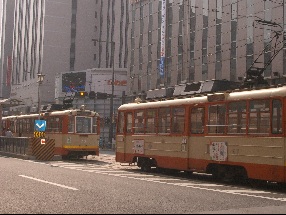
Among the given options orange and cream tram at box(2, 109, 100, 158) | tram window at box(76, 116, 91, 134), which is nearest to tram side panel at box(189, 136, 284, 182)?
orange and cream tram at box(2, 109, 100, 158)

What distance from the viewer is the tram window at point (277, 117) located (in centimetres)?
1237

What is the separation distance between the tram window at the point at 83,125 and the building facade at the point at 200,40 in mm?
13642

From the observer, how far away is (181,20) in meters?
48.5

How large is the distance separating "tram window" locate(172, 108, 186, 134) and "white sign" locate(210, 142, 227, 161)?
5.76 ft

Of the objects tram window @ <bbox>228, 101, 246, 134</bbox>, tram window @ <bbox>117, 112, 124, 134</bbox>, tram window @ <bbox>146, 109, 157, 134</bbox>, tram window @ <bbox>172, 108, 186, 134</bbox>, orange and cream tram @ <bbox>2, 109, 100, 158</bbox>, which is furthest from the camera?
orange and cream tram @ <bbox>2, 109, 100, 158</bbox>

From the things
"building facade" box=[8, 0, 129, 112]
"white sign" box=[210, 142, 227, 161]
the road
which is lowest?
the road

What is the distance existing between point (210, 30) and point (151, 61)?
11407 mm

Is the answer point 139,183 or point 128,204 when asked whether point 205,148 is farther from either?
point 128,204

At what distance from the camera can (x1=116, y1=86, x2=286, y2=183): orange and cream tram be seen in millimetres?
12539

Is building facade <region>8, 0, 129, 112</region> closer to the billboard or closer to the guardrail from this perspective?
the billboard

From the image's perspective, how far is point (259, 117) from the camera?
13.0m

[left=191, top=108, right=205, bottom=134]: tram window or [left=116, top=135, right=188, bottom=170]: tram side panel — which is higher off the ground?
[left=191, top=108, right=205, bottom=134]: tram window

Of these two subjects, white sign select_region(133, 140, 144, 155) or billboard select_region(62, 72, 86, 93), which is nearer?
white sign select_region(133, 140, 144, 155)

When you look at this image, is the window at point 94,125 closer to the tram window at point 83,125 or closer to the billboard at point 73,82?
the tram window at point 83,125
